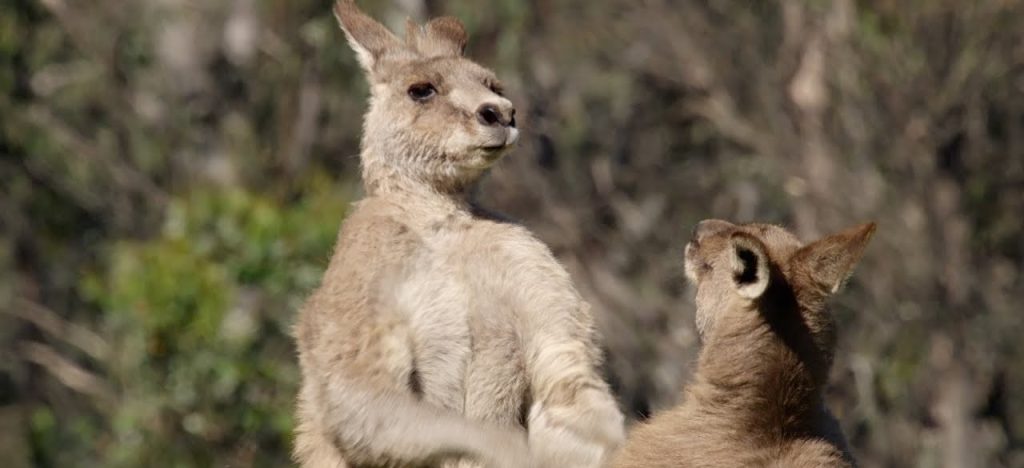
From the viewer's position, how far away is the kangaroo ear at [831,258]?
770 centimetres

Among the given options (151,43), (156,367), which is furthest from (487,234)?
(151,43)

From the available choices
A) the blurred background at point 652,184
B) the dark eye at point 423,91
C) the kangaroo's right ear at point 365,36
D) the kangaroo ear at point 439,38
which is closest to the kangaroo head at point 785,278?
the dark eye at point 423,91

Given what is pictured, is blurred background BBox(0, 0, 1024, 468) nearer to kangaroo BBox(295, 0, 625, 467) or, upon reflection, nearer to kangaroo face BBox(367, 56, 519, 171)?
kangaroo face BBox(367, 56, 519, 171)

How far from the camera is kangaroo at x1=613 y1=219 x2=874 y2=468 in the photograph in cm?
769

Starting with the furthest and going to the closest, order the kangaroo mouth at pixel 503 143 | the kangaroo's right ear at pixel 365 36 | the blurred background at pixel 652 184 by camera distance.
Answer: the blurred background at pixel 652 184
the kangaroo's right ear at pixel 365 36
the kangaroo mouth at pixel 503 143

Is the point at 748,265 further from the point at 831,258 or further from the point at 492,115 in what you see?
the point at 492,115

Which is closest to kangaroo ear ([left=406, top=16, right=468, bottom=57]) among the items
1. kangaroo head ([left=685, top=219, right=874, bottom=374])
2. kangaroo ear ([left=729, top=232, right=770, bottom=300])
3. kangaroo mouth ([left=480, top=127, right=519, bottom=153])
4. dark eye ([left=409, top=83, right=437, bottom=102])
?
dark eye ([left=409, top=83, right=437, bottom=102])

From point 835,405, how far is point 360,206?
1186 cm

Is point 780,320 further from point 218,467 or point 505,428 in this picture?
point 218,467

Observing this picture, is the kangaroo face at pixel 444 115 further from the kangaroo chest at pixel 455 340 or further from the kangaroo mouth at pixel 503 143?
the kangaroo chest at pixel 455 340

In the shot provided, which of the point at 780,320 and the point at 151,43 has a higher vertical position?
the point at 151,43

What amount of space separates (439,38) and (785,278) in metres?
2.10

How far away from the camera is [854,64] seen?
69.6ft

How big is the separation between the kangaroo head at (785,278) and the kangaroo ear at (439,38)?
1691 mm
